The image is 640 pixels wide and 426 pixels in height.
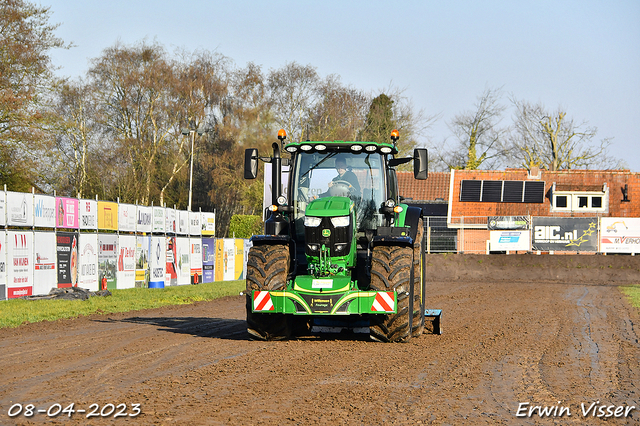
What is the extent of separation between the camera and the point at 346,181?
33.0ft

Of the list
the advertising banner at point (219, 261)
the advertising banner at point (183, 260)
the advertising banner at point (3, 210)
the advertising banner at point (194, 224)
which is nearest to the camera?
the advertising banner at point (3, 210)

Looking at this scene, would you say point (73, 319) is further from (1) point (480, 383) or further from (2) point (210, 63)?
(2) point (210, 63)

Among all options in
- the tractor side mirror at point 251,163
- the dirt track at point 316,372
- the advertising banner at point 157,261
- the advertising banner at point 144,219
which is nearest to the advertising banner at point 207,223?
the advertising banner at point 157,261

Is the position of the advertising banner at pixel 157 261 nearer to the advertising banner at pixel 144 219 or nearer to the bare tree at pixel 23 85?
the advertising banner at pixel 144 219

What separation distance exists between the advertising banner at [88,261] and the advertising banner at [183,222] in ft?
19.1

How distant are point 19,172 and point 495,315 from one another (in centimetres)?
2270

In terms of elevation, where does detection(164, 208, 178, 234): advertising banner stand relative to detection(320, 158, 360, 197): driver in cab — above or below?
below

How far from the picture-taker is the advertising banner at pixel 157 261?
2262 centimetres

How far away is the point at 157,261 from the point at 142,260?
3.68ft

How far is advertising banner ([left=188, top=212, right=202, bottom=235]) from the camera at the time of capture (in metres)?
26.0

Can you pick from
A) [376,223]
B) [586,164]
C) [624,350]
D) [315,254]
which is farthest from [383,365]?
[586,164]

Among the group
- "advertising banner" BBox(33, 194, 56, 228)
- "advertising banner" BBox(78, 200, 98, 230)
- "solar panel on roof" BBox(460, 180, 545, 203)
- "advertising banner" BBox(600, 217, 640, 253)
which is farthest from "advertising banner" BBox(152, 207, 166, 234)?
"solar panel on roof" BBox(460, 180, 545, 203)

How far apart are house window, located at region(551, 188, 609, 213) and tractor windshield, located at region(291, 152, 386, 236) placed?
34716 mm

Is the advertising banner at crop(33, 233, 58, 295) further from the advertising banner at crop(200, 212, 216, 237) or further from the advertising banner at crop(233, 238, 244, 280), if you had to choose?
the advertising banner at crop(233, 238, 244, 280)
